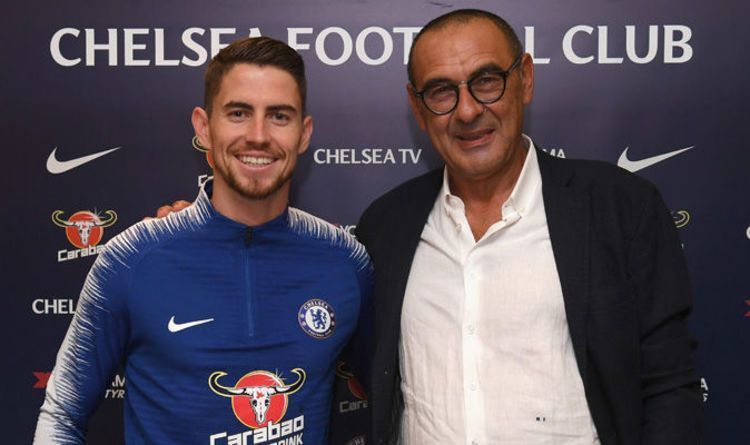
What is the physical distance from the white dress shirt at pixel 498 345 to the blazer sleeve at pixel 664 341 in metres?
0.15

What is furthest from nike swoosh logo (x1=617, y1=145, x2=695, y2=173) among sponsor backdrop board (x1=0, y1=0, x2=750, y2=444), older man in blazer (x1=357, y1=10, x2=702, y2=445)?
older man in blazer (x1=357, y1=10, x2=702, y2=445)

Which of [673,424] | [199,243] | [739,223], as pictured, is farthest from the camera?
[739,223]

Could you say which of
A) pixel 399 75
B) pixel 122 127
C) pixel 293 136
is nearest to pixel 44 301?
pixel 122 127

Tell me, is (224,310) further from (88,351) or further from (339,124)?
(339,124)

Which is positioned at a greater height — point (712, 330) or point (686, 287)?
point (686, 287)

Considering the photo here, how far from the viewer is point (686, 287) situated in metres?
1.45

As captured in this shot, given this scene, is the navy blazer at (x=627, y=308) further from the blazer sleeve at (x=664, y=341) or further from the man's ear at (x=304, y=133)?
the man's ear at (x=304, y=133)

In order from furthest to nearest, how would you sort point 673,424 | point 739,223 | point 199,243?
point 739,223 → point 199,243 → point 673,424

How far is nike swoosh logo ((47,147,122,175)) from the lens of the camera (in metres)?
2.04

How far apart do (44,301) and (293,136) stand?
1100 mm

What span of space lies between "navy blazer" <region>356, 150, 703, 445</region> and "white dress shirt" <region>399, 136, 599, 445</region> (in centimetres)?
4

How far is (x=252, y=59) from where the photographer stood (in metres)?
1.53

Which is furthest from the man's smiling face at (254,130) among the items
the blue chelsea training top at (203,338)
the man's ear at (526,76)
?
the man's ear at (526,76)

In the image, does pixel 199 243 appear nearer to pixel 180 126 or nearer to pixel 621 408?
pixel 180 126
